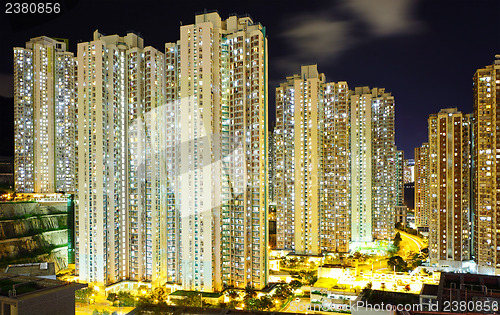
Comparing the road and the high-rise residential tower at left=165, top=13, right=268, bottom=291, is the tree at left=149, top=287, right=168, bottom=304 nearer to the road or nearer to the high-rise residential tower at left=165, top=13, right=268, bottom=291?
the high-rise residential tower at left=165, top=13, right=268, bottom=291

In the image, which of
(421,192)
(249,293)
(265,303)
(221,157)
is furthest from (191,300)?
(421,192)

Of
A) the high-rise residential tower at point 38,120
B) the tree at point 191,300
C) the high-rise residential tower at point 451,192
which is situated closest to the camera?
the tree at point 191,300

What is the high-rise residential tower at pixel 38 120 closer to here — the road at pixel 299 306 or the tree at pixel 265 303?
the tree at pixel 265 303

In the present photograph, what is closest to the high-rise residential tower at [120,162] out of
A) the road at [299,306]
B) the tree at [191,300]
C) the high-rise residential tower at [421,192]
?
the tree at [191,300]

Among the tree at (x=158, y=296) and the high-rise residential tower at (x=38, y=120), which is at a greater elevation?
the high-rise residential tower at (x=38, y=120)

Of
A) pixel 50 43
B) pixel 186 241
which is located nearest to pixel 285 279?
pixel 186 241

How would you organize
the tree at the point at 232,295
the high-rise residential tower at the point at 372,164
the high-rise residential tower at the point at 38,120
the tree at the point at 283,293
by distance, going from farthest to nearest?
the high-rise residential tower at the point at 372,164 → the high-rise residential tower at the point at 38,120 → the tree at the point at 283,293 → the tree at the point at 232,295

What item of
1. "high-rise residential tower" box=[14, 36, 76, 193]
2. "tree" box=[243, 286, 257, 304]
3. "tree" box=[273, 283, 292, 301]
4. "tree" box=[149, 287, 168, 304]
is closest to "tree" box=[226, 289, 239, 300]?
"tree" box=[243, 286, 257, 304]

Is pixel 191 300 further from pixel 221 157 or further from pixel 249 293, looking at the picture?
pixel 221 157
